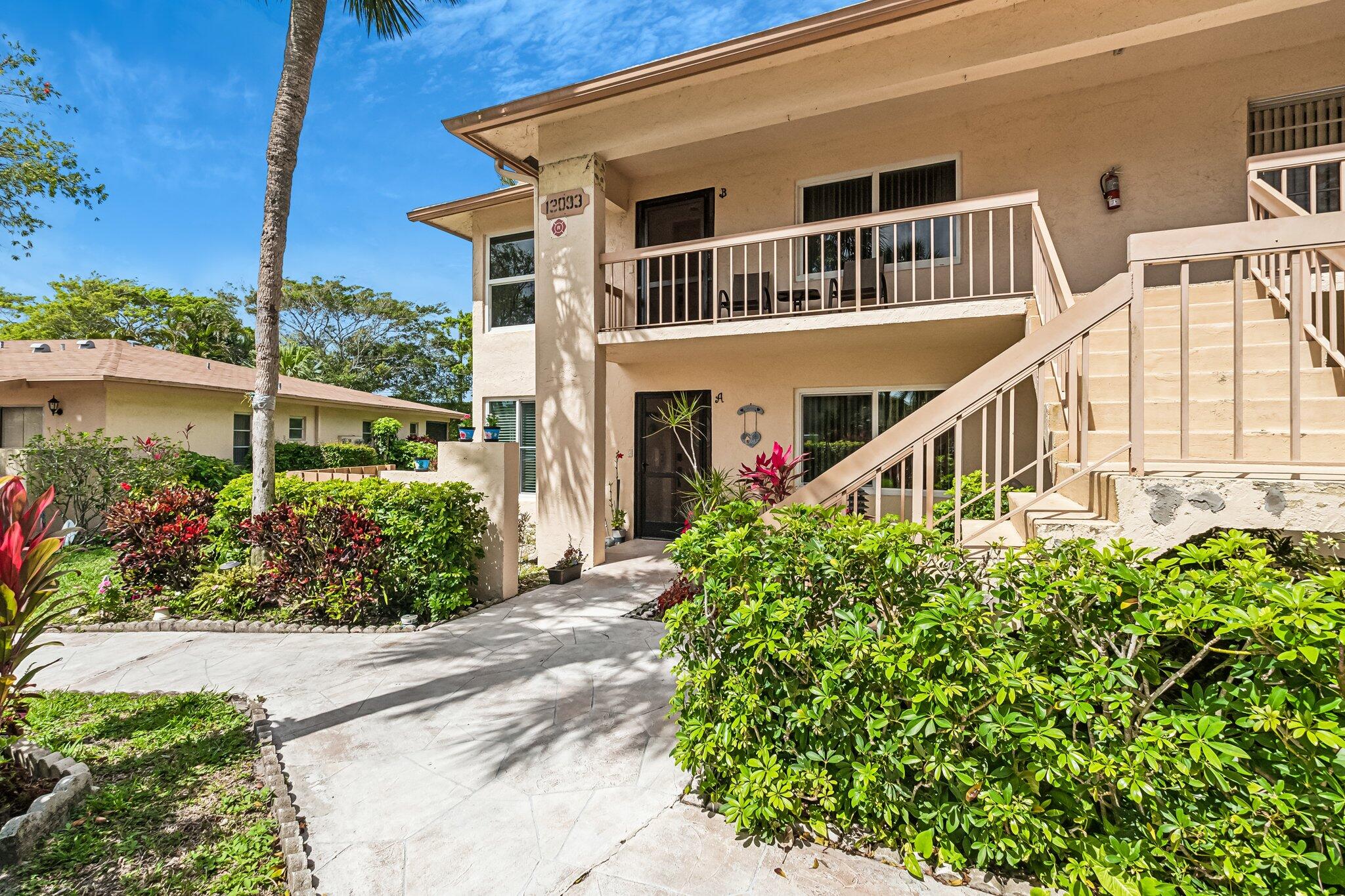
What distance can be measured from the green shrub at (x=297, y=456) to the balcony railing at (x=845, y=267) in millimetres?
11687

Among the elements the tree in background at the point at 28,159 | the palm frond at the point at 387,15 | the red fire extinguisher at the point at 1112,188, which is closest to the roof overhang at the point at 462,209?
the palm frond at the point at 387,15

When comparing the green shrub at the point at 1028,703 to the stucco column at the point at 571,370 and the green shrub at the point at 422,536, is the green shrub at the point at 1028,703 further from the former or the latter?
the stucco column at the point at 571,370

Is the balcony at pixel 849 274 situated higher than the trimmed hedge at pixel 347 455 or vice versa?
the balcony at pixel 849 274

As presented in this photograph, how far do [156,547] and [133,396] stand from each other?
27.0 ft

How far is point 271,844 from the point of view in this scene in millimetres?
2486

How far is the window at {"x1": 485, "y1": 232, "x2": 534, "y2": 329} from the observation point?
11.0m

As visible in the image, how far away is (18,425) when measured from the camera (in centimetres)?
1207

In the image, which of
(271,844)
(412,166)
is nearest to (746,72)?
(271,844)

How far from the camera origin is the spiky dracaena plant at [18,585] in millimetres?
2594

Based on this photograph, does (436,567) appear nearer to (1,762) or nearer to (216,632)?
(216,632)

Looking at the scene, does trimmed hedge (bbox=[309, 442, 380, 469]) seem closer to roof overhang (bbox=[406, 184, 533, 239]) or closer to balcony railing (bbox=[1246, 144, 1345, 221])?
roof overhang (bbox=[406, 184, 533, 239])

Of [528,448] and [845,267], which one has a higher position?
[845,267]

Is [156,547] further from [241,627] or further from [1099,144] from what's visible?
[1099,144]

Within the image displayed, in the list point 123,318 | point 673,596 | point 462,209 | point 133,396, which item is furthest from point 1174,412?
point 123,318
